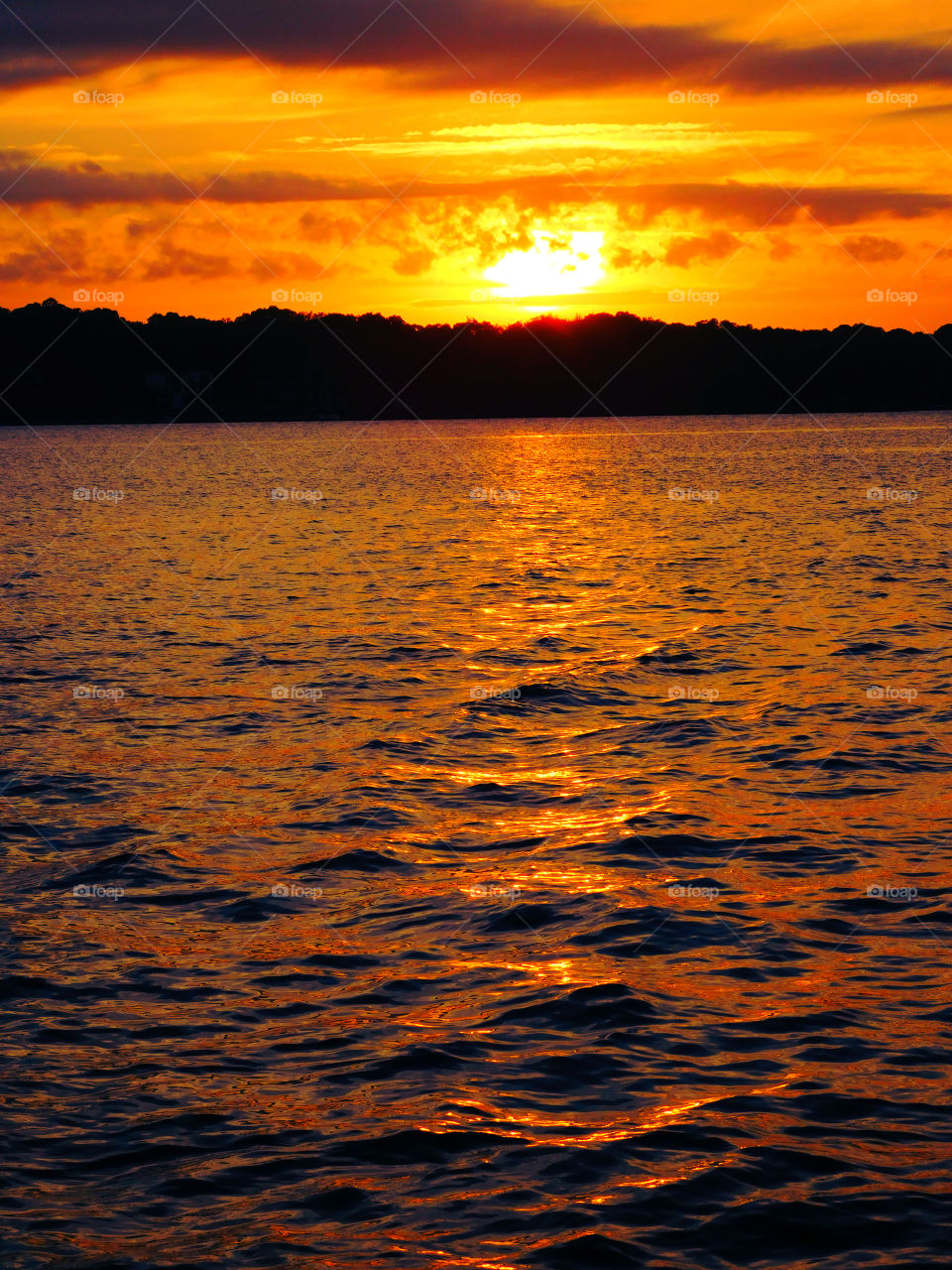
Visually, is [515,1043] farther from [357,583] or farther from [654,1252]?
[357,583]

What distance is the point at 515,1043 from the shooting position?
456 inches

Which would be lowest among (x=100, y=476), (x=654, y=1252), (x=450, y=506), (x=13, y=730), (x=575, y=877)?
(x=654, y=1252)

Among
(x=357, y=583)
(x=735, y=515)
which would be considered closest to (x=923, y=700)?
(x=357, y=583)

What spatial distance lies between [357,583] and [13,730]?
23103 mm
